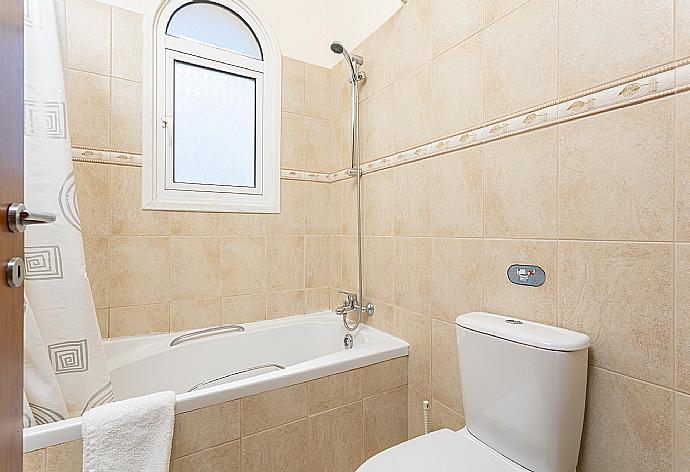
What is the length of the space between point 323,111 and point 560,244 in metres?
1.64

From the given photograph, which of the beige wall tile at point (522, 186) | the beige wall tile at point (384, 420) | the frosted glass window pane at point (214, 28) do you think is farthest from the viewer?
the frosted glass window pane at point (214, 28)

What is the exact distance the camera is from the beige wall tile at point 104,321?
168 centimetres

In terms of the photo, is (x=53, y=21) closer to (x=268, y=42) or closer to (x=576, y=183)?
(x=268, y=42)

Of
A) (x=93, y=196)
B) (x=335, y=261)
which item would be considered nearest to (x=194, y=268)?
(x=93, y=196)

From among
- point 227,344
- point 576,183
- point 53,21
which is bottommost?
point 227,344

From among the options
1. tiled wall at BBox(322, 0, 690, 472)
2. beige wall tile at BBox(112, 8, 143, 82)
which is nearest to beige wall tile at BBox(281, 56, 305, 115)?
tiled wall at BBox(322, 0, 690, 472)

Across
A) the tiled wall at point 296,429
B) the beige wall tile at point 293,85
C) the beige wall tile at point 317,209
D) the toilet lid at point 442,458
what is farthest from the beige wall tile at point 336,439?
the beige wall tile at point 293,85

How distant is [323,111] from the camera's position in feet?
7.48

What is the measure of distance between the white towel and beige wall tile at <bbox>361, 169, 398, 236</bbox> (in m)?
1.17

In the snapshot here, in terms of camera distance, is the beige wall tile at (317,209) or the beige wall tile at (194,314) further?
the beige wall tile at (317,209)

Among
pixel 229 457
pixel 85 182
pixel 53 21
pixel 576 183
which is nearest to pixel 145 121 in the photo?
pixel 85 182

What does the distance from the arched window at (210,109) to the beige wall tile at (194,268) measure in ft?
0.61

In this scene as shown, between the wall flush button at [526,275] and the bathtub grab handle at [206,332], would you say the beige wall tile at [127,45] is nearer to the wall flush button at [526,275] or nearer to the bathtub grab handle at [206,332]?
the bathtub grab handle at [206,332]

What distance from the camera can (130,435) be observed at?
104 cm
